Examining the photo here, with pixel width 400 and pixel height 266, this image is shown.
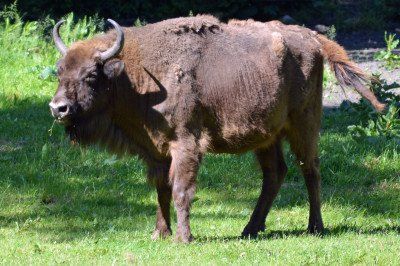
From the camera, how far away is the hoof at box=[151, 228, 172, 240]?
9055 mm

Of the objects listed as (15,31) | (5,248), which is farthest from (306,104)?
(15,31)

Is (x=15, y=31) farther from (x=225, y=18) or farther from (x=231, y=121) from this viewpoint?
(x=231, y=121)

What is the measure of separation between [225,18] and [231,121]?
10.6 meters

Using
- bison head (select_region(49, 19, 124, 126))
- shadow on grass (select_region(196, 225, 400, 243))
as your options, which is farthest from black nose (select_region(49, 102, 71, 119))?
shadow on grass (select_region(196, 225, 400, 243))

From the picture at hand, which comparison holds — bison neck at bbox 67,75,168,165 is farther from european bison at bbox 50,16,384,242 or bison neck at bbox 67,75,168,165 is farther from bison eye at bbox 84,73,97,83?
bison eye at bbox 84,73,97,83

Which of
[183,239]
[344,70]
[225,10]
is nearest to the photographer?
[183,239]

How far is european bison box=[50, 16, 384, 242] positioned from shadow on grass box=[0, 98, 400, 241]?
1.05 m

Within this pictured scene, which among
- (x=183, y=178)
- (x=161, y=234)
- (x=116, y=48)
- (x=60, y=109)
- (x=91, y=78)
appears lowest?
(x=161, y=234)

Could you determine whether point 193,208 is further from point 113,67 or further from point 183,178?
point 113,67

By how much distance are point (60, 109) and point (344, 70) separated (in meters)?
3.32

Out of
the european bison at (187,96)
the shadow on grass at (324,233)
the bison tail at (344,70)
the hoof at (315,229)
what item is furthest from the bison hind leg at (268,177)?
the bison tail at (344,70)

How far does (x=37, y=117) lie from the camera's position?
44.2 feet

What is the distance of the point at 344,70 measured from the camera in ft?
33.3

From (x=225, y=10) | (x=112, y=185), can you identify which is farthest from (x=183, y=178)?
(x=225, y=10)
